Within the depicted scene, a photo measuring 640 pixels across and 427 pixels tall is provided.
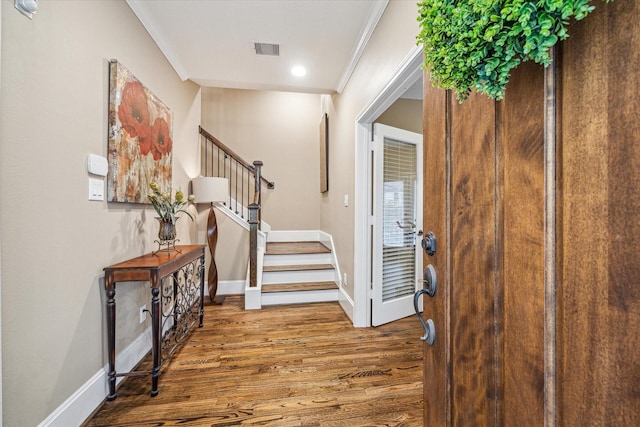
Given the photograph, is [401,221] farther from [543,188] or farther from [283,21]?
[543,188]

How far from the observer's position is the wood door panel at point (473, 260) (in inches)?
22.6

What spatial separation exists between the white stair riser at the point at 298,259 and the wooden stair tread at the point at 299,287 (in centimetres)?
35

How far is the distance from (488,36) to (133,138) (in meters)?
2.29

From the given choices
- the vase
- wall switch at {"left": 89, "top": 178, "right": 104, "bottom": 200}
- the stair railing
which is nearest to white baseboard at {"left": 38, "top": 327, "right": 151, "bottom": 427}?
the vase

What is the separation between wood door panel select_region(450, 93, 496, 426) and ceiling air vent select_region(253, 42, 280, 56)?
238cm

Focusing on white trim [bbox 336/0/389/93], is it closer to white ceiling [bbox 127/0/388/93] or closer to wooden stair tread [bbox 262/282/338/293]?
white ceiling [bbox 127/0/388/93]

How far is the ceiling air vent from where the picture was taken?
2.51 metres

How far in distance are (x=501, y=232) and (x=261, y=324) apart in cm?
262

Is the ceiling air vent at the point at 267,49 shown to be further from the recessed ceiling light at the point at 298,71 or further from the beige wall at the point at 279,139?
the beige wall at the point at 279,139

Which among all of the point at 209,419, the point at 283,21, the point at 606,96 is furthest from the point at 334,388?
the point at 283,21

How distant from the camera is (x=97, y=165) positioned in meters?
1.60

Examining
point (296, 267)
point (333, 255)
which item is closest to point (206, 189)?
point (296, 267)

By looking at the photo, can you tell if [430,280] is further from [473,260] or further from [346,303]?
[346,303]

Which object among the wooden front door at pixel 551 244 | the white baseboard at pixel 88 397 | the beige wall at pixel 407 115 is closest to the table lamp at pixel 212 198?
the white baseboard at pixel 88 397
